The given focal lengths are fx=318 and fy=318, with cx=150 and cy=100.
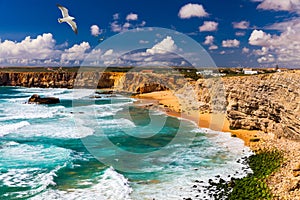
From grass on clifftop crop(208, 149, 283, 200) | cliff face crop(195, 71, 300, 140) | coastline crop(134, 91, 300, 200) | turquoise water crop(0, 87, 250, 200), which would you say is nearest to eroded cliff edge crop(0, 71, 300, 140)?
cliff face crop(195, 71, 300, 140)

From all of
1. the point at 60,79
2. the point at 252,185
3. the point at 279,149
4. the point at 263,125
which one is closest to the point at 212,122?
the point at 263,125

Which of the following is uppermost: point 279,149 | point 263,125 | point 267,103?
point 267,103

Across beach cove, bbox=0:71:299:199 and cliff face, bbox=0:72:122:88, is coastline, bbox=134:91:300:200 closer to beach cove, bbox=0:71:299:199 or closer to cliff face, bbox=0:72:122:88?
beach cove, bbox=0:71:299:199

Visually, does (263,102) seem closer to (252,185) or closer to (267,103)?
(267,103)

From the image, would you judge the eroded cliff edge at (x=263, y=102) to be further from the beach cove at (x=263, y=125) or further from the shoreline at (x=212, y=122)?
the shoreline at (x=212, y=122)

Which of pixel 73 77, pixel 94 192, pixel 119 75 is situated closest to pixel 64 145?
pixel 94 192

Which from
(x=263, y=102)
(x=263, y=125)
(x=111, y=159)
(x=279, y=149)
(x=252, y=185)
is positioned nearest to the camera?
(x=252, y=185)
